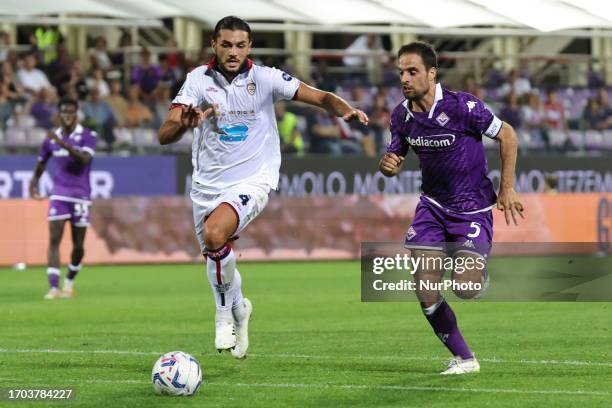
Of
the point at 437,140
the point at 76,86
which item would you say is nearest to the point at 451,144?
the point at 437,140

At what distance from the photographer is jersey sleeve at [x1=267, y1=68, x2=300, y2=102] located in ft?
32.9

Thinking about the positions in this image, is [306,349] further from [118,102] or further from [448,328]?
[118,102]

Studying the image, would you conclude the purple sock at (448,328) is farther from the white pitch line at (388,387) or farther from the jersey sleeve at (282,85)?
the jersey sleeve at (282,85)

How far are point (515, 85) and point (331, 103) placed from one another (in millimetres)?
20193

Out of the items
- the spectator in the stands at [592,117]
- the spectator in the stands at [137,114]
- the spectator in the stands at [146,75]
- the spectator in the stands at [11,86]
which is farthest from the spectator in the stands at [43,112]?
the spectator in the stands at [592,117]

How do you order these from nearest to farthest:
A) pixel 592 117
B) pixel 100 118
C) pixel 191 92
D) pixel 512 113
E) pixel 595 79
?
pixel 191 92 → pixel 100 118 → pixel 512 113 → pixel 592 117 → pixel 595 79

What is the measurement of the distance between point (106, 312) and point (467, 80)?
15.0 m

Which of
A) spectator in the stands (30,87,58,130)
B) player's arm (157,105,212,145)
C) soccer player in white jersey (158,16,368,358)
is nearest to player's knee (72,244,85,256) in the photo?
spectator in the stands (30,87,58,130)

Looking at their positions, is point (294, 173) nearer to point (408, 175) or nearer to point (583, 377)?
point (408, 175)

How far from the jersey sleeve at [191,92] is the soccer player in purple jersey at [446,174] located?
54.7 inches

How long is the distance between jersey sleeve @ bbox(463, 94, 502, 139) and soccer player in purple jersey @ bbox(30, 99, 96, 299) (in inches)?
338

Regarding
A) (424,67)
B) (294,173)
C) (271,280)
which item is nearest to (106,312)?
(271,280)

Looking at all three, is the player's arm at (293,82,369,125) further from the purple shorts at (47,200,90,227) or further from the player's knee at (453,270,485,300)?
the purple shorts at (47,200,90,227)

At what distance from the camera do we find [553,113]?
28.5 meters
